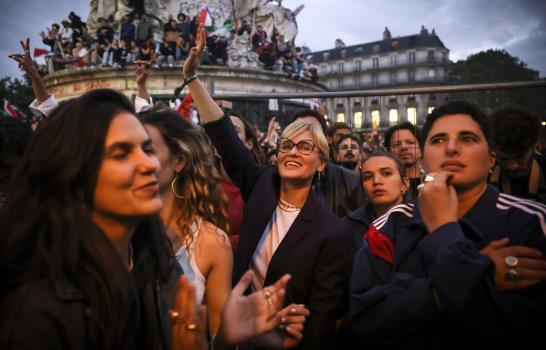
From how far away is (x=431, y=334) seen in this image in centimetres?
189

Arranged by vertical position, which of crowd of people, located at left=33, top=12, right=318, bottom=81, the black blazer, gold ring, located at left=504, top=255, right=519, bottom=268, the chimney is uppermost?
the chimney

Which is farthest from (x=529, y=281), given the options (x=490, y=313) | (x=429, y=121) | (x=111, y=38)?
(x=111, y=38)

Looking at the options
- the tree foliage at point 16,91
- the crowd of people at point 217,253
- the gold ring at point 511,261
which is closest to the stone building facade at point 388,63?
the tree foliage at point 16,91

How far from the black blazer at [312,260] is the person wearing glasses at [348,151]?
265cm

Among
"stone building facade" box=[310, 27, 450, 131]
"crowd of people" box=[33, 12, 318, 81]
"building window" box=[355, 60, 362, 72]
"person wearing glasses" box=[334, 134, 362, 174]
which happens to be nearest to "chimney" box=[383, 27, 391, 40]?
"stone building facade" box=[310, 27, 450, 131]

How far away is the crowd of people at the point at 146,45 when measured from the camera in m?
17.0

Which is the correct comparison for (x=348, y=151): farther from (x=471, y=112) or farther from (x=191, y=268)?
(x=191, y=268)

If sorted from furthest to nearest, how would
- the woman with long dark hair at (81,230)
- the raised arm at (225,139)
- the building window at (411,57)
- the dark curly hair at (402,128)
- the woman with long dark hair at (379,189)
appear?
the building window at (411,57), the dark curly hair at (402,128), the woman with long dark hair at (379,189), the raised arm at (225,139), the woman with long dark hair at (81,230)

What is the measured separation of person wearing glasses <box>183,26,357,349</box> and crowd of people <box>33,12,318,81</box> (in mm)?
13310

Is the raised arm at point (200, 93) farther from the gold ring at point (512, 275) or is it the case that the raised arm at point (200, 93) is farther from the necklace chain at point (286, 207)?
the gold ring at point (512, 275)

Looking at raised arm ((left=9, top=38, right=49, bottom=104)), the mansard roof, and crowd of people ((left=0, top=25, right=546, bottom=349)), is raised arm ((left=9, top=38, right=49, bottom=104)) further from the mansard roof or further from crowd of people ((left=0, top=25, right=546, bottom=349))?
the mansard roof

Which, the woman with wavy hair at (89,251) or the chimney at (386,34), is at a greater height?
the chimney at (386,34)

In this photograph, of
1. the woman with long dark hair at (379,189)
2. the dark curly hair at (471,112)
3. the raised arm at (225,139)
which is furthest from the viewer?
the woman with long dark hair at (379,189)

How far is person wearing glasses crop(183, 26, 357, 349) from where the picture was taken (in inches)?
103
